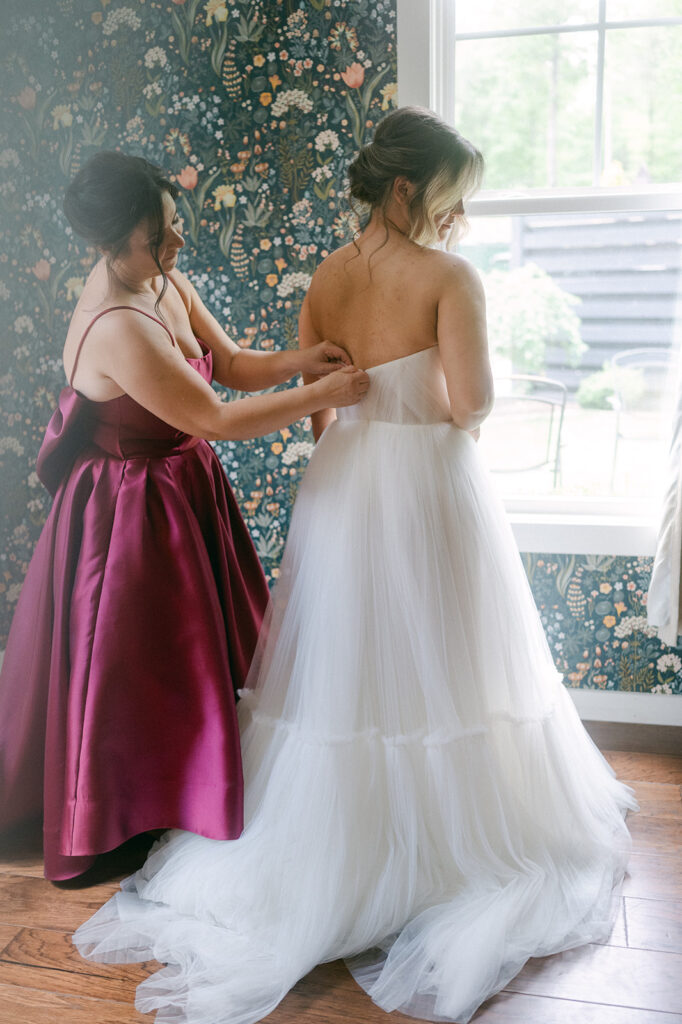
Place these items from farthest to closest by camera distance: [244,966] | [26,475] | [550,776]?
[26,475]
[550,776]
[244,966]

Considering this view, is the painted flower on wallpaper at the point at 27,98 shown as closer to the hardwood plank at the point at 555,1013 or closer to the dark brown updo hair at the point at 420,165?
the dark brown updo hair at the point at 420,165

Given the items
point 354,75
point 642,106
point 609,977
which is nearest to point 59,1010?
point 609,977

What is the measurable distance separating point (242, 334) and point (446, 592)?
1.24 m

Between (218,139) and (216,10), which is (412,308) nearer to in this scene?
(218,139)

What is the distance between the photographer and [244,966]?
1.57m

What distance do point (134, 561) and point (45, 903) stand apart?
77cm

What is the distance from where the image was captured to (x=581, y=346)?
2.53 metres

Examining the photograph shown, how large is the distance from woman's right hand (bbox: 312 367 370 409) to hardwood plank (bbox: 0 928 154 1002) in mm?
1166

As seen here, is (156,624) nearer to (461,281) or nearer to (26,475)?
(461,281)

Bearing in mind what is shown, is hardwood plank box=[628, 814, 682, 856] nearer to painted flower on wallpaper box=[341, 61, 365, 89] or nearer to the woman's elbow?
the woman's elbow

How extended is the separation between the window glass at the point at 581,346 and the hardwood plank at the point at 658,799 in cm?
79

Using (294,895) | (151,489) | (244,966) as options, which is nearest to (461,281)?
(151,489)

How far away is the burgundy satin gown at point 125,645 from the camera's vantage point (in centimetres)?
190

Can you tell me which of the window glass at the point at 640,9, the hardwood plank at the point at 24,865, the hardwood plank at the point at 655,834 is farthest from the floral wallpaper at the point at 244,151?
the hardwood plank at the point at 24,865
